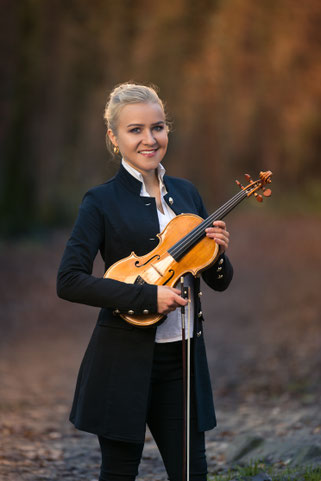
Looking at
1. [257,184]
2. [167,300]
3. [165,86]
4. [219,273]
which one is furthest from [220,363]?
[165,86]

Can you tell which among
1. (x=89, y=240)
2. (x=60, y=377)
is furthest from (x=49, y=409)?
(x=89, y=240)

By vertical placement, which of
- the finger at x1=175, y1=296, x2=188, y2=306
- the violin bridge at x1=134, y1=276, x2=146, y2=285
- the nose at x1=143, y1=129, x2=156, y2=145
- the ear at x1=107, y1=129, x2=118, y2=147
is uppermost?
the ear at x1=107, y1=129, x2=118, y2=147

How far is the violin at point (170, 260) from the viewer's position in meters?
3.04

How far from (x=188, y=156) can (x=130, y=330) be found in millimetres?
24647

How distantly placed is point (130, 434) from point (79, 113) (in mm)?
21918

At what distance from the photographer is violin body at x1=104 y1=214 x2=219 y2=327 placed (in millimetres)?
3043

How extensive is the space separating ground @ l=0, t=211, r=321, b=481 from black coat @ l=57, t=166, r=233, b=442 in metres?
1.92

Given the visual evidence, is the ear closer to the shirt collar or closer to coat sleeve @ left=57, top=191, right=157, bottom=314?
the shirt collar

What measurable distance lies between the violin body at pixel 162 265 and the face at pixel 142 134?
0.33 metres

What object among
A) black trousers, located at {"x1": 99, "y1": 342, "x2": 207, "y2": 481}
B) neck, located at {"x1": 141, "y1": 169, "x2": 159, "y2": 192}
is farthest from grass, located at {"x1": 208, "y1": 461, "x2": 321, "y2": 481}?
neck, located at {"x1": 141, "y1": 169, "x2": 159, "y2": 192}

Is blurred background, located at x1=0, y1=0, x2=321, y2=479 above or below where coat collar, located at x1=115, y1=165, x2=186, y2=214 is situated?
above

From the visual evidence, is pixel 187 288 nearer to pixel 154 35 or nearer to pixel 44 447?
pixel 44 447

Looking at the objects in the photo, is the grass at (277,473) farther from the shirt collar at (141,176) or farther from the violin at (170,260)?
the shirt collar at (141,176)

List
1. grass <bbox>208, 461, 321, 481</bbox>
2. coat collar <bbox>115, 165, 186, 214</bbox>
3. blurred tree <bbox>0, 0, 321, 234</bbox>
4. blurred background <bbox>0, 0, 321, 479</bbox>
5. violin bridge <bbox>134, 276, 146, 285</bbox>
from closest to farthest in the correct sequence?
1. violin bridge <bbox>134, 276, 146, 285</bbox>
2. coat collar <bbox>115, 165, 186, 214</bbox>
3. grass <bbox>208, 461, 321, 481</bbox>
4. blurred background <bbox>0, 0, 321, 479</bbox>
5. blurred tree <bbox>0, 0, 321, 234</bbox>
